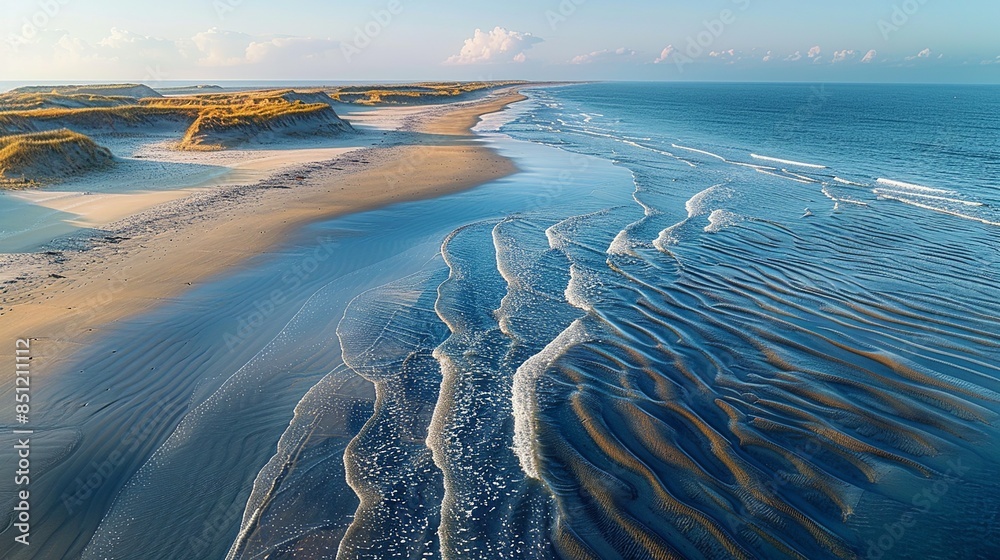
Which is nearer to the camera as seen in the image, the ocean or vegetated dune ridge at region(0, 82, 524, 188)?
the ocean

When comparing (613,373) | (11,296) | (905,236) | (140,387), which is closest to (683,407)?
(613,373)

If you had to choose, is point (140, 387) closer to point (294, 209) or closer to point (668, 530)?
point (668, 530)

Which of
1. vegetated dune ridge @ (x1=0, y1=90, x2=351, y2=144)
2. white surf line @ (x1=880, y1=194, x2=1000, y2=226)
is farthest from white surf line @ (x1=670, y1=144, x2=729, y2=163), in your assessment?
vegetated dune ridge @ (x1=0, y1=90, x2=351, y2=144)

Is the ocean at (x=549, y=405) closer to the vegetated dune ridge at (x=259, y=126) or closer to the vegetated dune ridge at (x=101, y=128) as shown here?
the vegetated dune ridge at (x=101, y=128)

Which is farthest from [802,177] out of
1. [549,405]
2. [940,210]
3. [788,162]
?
[549,405]

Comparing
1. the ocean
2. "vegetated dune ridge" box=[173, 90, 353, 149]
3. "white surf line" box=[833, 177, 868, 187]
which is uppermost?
"vegetated dune ridge" box=[173, 90, 353, 149]

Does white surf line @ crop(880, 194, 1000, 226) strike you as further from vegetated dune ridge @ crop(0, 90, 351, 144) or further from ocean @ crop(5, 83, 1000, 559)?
vegetated dune ridge @ crop(0, 90, 351, 144)

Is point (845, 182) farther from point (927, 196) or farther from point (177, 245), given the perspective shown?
point (177, 245)

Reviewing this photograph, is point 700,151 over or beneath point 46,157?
beneath
